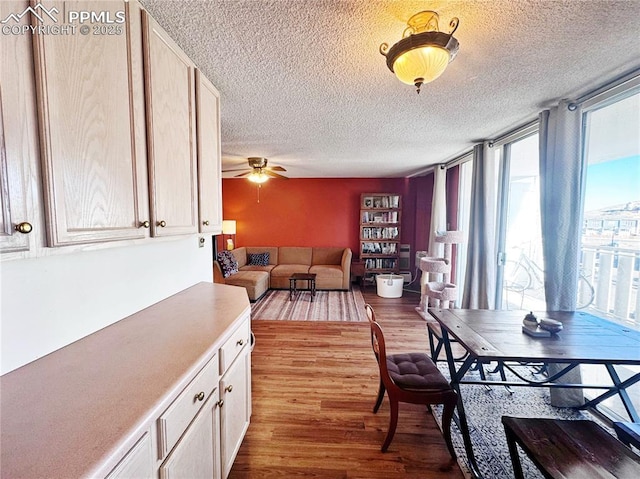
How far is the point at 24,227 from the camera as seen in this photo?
2.30 feet

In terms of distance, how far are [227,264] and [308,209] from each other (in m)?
2.27

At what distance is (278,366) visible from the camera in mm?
2670

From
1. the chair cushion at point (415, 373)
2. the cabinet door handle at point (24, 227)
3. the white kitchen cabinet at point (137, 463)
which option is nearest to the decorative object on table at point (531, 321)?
the chair cushion at point (415, 373)

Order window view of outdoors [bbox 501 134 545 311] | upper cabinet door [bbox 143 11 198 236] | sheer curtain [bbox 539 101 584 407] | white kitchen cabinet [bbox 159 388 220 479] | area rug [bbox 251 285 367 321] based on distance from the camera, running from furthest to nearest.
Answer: area rug [bbox 251 285 367 321]
window view of outdoors [bbox 501 134 545 311]
sheer curtain [bbox 539 101 584 407]
upper cabinet door [bbox 143 11 198 236]
white kitchen cabinet [bbox 159 388 220 479]

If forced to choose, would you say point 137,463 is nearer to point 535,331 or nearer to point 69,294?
point 69,294

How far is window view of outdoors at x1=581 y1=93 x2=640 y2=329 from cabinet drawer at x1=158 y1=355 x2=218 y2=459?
2.78 meters

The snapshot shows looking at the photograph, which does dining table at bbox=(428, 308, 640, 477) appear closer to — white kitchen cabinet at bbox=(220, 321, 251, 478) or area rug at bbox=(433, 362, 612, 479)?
area rug at bbox=(433, 362, 612, 479)

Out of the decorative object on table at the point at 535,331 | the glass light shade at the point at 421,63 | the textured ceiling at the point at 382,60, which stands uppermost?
the textured ceiling at the point at 382,60

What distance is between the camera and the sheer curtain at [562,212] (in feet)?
6.64

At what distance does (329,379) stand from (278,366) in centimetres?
55

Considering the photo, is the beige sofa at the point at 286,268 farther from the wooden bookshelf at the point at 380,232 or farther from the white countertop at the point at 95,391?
the white countertop at the point at 95,391

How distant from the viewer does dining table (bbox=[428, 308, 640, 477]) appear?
4.80 feet

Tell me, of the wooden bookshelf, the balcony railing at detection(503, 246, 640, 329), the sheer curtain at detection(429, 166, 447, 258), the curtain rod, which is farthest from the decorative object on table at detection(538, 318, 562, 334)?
the wooden bookshelf

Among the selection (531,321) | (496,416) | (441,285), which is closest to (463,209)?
(441,285)
